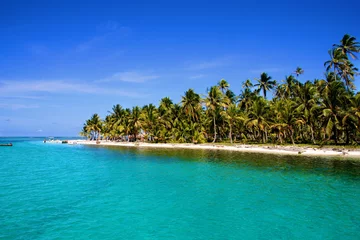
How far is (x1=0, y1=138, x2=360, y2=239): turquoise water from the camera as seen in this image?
1049 cm

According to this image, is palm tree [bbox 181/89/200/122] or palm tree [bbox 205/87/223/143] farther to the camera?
palm tree [bbox 181/89/200/122]

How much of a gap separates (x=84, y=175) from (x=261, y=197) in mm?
17020

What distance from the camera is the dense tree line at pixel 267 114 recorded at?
146 feet

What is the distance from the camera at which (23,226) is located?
1105cm

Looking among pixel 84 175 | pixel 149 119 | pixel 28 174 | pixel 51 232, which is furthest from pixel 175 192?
pixel 149 119

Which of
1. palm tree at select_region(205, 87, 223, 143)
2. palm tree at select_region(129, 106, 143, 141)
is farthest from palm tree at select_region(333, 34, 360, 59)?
palm tree at select_region(129, 106, 143, 141)

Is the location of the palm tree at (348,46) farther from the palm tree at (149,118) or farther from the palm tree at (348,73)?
the palm tree at (149,118)

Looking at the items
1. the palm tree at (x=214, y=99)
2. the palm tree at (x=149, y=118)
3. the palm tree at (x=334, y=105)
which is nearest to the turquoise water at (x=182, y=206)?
the palm tree at (x=334, y=105)

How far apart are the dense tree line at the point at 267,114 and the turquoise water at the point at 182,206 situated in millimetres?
26422

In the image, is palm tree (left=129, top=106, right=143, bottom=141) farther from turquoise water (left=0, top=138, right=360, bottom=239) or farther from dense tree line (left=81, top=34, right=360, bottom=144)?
turquoise water (left=0, top=138, right=360, bottom=239)

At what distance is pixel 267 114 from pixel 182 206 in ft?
151

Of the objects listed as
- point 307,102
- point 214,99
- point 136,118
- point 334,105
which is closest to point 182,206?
point 334,105

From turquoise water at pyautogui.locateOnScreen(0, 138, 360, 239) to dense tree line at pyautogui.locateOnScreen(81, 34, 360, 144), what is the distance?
86.7 feet

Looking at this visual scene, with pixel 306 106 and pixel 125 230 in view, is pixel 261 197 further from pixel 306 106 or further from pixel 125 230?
pixel 306 106
